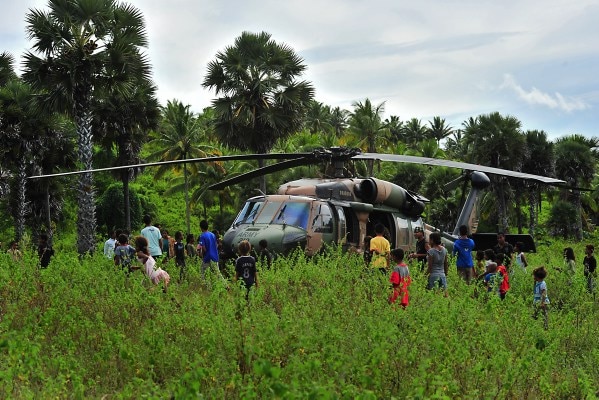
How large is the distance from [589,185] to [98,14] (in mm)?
37567

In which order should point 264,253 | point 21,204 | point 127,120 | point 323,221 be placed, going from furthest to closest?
point 127,120 → point 21,204 → point 323,221 → point 264,253

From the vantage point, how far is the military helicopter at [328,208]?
16.0 metres

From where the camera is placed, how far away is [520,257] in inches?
709

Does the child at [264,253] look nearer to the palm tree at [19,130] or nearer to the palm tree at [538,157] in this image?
the palm tree at [19,130]

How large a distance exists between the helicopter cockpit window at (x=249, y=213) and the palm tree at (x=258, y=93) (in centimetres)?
2147

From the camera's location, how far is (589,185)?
180ft

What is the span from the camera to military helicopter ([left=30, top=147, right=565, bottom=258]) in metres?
16.0

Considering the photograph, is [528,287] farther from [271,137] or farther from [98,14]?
[271,137]

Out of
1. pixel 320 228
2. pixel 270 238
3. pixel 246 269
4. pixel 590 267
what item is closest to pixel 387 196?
pixel 320 228

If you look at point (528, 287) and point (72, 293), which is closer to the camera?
point (72, 293)

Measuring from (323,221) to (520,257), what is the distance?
4504mm

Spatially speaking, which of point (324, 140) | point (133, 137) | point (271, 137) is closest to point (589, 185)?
point (324, 140)

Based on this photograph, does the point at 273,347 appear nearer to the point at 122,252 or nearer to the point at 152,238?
the point at 122,252

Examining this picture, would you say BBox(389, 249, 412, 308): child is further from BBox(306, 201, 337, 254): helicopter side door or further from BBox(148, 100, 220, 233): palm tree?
BBox(148, 100, 220, 233): palm tree
